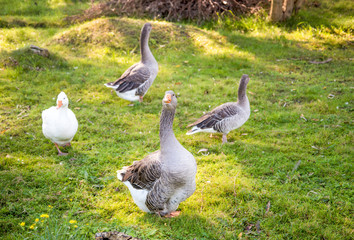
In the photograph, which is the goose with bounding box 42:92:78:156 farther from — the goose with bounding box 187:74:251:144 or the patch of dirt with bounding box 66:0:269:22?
the patch of dirt with bounding box 66:0:269:22

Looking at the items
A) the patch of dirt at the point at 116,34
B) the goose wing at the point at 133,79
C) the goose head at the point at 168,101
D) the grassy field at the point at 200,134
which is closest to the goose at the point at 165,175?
the goose head at the point at 168,101

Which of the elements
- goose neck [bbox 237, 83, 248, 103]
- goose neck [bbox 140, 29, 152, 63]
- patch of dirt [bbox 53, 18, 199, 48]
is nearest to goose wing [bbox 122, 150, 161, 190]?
goose neck [bbox 237, 83, 248, 103]

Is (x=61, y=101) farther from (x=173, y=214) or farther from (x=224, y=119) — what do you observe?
(x=224, y=119)

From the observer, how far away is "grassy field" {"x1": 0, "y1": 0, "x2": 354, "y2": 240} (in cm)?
410

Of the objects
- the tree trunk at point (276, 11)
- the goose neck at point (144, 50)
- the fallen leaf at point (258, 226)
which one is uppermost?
the tree trunk at point (276, 11)

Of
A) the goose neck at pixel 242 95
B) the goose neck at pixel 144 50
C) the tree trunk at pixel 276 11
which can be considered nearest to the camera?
the goose neck at pixel 242 95

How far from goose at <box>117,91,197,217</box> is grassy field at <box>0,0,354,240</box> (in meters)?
0.28

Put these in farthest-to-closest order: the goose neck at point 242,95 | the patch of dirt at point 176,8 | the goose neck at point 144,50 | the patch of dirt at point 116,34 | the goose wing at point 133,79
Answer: the patch of dirt at point 176,8, the patch of dirt at point 116,34, the goose neck at point 144,50, the goose wing at point 133,79, the goose neck at point 242,95

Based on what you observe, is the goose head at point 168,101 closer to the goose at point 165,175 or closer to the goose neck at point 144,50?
the goose at point 165,175

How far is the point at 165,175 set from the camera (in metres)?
3.78

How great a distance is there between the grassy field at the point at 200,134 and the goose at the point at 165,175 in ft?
0.93

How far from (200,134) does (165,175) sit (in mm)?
3048

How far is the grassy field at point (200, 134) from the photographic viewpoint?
4102 mm

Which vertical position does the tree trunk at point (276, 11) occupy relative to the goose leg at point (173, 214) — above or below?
above
